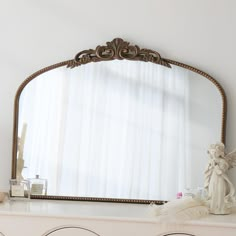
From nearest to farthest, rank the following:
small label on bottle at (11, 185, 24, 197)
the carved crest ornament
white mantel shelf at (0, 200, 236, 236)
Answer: white mantel shelf at (0, 200, 236, 236), small label on bottle at (11, 185, 24, 197), the carved crest ornament

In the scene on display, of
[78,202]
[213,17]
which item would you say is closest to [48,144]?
[78,202]

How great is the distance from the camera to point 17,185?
7.49ft

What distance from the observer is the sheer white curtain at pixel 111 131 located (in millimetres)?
2330

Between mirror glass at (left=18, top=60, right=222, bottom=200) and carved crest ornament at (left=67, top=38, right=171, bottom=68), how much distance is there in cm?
3

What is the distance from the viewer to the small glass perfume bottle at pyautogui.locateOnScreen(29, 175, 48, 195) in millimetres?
2367

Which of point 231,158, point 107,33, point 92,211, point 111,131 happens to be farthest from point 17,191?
point 231,158

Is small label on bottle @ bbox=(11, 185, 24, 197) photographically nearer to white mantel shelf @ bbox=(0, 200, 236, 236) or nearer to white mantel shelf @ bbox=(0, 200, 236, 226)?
white mantel shelf @ bbox=(0, 200, 236, 226)

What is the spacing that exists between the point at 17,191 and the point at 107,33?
3.21 ft

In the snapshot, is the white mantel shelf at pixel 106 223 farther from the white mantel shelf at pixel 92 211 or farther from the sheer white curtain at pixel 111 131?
the sheer white curtain at pixel 111 131

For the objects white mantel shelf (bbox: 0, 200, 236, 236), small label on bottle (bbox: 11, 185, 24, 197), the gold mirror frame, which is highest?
the gold mirror frame

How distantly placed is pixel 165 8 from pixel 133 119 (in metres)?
0.63

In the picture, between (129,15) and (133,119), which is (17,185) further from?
(129,15)

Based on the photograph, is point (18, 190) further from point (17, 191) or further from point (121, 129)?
point (121, 129)

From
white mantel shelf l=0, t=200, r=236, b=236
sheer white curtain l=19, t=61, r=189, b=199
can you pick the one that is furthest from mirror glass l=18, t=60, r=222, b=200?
white mantel shelf l=0, t=200, r=236, b=236
